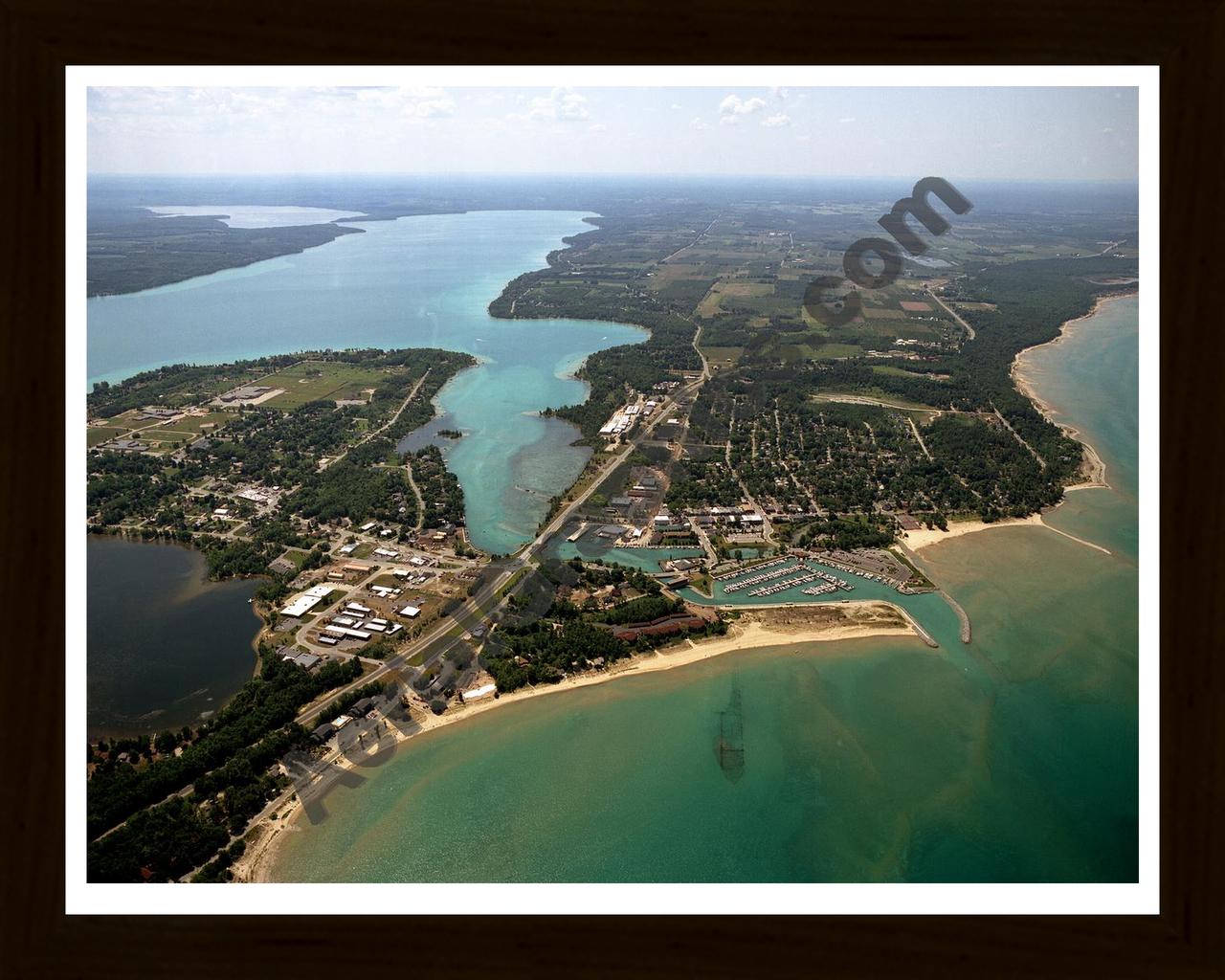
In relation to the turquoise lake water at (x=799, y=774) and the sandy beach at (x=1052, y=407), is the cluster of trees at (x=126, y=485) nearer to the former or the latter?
the turquoise lake water at (x=799, y=774)

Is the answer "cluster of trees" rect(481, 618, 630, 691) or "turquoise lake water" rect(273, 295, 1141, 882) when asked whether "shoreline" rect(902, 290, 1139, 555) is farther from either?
"cluster of trees" rect(481, 618, 630, 691)

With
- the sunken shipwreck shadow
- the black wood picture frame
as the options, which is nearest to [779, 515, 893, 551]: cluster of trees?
the sunken shipwreck shadow

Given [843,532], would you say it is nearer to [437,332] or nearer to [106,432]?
[106,432]

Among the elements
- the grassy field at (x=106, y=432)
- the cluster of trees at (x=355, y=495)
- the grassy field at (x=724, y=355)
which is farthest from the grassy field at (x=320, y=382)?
the grassy field at (x=724, y=355)

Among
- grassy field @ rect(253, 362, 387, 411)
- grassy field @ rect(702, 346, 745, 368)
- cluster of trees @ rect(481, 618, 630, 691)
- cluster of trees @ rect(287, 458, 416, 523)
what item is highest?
grassy field @ rect(702, 346, 745, 368)
